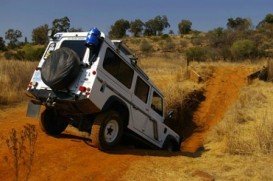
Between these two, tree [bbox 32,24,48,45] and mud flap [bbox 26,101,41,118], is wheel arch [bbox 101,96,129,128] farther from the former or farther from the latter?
tree [bbox 32,24,48,45]

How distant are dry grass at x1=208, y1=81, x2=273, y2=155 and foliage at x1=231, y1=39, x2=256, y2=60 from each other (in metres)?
10.7

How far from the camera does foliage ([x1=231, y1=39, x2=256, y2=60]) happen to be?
3138 centimetres

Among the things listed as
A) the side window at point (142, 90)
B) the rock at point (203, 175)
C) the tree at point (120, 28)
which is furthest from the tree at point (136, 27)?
the rock at point (203, 175)

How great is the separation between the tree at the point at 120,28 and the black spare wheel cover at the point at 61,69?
57129 millimetres

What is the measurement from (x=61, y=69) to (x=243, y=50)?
2419 centimetres

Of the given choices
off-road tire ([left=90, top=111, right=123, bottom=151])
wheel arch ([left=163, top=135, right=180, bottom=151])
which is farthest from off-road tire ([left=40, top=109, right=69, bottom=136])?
wheel arch ([left=163, top=135, right=180, bottom=151])

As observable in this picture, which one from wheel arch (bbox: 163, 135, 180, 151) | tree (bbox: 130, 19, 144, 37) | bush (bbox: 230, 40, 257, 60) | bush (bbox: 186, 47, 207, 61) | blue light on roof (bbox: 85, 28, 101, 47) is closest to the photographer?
blue light on roof (bbox: 85, 28, 101, 47)

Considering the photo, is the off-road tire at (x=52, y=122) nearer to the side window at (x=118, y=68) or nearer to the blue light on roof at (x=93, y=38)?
the side window at (x=118, y=68)

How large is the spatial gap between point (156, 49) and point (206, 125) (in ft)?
117

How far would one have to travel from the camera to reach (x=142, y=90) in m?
11.4

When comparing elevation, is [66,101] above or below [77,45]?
below

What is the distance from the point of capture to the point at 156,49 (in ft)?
174

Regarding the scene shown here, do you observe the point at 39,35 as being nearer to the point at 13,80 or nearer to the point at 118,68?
the point at 13,80

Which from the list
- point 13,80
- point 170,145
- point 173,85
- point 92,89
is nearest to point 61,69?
point 92,89
